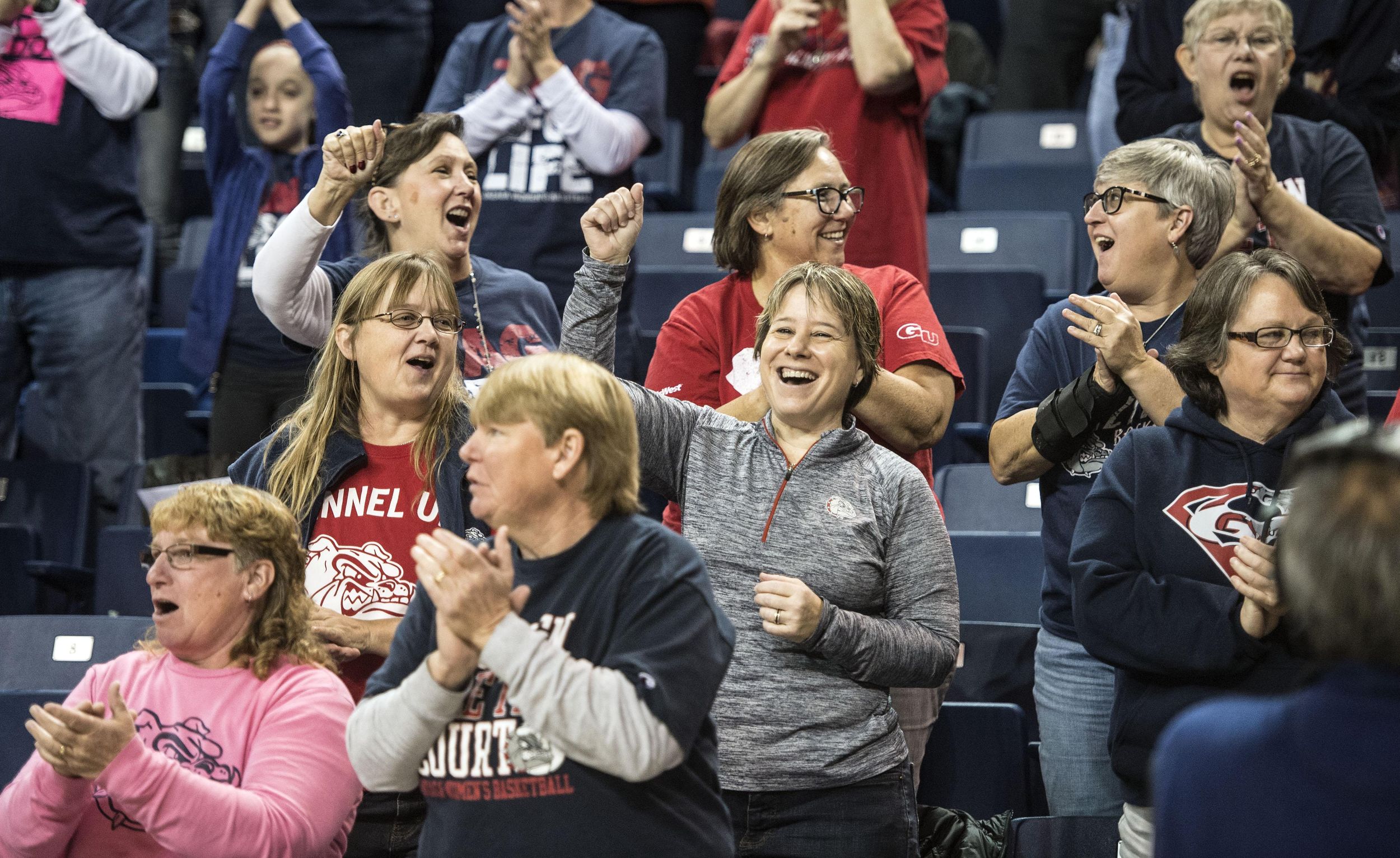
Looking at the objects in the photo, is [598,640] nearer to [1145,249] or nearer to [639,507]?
[639,507]

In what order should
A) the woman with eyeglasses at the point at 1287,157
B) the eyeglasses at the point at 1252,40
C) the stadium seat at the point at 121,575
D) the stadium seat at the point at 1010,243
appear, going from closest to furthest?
the woman with eyeglasses at the point at 1287,157
the eyeglasses at the point at 1252,40
the stadium seat at the point at 121,575
the stadium seat at the point at 1010,243

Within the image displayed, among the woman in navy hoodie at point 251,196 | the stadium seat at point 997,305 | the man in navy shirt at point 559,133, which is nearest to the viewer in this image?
the man in navy shirt at point 559,133

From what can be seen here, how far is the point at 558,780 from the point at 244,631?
759 millimetres

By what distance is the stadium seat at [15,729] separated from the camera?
2.88 meters

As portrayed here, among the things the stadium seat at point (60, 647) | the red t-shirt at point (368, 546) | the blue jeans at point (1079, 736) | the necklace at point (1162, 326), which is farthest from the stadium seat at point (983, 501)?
the stadium seat at point (60, 647)

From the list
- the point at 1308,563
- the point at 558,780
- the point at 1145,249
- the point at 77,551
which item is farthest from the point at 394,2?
the point at 1308,563

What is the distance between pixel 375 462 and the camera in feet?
8.68

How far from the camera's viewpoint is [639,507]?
6.39 ft

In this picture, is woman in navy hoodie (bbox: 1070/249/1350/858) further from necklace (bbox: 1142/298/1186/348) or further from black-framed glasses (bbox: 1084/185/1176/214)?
black-framed glasses (bbox: 1084/185/1176/214)

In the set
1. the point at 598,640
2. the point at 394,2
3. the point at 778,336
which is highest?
the point at 394,2

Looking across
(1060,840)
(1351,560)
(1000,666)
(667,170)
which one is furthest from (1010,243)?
(1351,560)

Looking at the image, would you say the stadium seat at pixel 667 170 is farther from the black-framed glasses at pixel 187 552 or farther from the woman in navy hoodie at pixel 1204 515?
the black-framed glasses at pixel 187 552

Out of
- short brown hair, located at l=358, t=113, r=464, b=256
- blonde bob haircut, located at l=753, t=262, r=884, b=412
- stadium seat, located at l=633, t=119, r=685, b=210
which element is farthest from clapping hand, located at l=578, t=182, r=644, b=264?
stadium seat, located at l=633, t=119, r=685, b=210

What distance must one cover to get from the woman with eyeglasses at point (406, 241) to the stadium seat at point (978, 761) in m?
1.11
